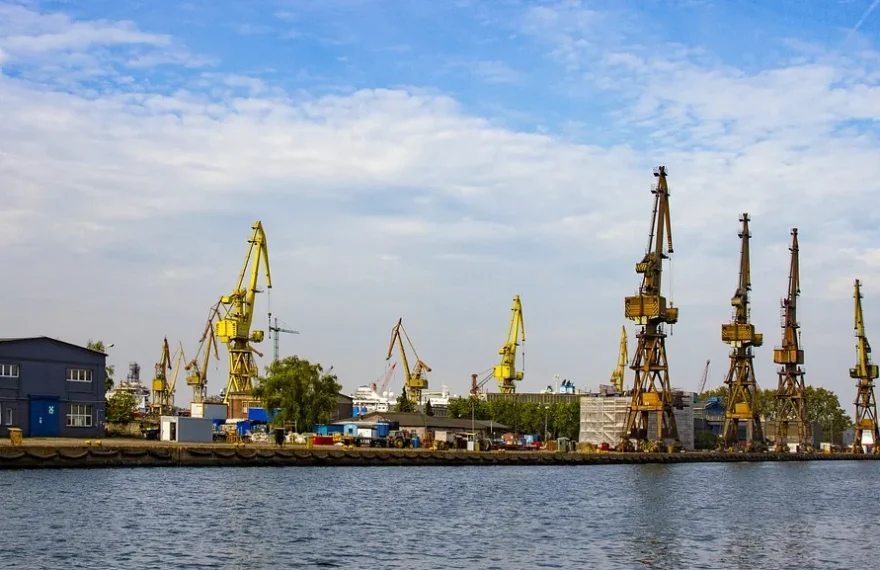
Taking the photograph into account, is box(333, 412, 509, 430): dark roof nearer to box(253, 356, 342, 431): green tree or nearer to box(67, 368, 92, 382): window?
box(253, 356, 342, 431): green tree

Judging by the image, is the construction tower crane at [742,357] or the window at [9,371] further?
the construction tower crane at [742,357]

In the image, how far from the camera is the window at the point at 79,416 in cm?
9888

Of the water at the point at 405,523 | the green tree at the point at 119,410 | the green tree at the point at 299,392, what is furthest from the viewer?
the green tree at the point at 119,410

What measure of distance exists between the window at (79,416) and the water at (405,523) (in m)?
19.9

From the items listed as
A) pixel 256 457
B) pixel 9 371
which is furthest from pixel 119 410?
pixel 256 457

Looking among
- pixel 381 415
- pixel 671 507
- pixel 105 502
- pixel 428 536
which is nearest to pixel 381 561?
pixel 428 536

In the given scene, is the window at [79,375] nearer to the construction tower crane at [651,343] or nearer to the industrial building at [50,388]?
the industrial building at [50,388]

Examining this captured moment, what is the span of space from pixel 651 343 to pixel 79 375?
67806 millimetres

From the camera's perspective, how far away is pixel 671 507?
69.8m

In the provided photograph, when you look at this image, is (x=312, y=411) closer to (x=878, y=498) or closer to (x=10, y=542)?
(x=878, y=498)

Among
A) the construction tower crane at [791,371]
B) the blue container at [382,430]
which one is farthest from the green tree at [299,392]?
the construction tower crane at [791,371]

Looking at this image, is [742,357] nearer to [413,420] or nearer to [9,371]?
[413,420]

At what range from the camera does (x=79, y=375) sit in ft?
327

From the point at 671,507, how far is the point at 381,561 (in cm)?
3258
